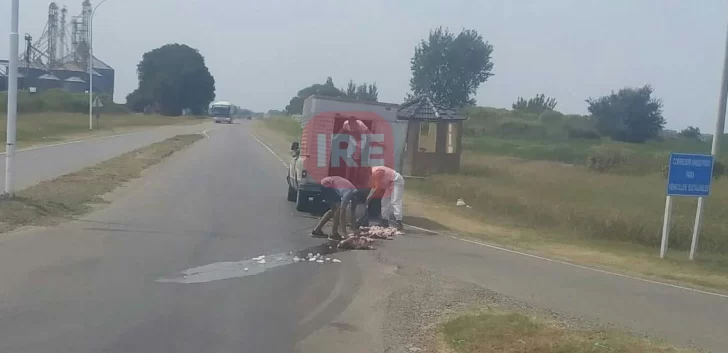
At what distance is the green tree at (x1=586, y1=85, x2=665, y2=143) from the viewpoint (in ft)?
182

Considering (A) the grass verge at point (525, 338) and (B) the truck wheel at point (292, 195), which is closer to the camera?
(A) the grass verge at point (525, 338)

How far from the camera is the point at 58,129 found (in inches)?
2253

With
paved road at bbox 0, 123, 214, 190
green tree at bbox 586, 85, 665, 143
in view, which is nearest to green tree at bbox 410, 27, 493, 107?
green tree at bbox 586, 85, 665, 143

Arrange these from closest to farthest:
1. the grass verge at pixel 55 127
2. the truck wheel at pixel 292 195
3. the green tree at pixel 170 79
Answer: the truck wheel at pixel 292 195, the grass verge at pixel 55 127, the green tree at pixel 170 79

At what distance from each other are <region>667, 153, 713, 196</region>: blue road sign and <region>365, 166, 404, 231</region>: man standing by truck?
5527 millimetres

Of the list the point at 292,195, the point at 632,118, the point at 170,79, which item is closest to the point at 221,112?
the point at 170,79

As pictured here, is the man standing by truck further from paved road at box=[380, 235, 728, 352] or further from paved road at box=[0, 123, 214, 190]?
paved road at box=[0, 123, 214, 190]

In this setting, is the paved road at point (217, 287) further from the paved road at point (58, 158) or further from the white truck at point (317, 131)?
the paved road at point (58, 158)

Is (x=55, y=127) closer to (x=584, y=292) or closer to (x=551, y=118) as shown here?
(x=551, y=118)

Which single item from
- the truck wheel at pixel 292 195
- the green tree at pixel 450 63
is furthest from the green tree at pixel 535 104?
the truck wheel at pixel 292 195

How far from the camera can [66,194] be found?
1845cm

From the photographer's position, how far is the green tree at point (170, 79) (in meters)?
114

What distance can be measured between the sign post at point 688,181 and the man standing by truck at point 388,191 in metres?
5.44

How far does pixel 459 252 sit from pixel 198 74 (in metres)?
107
